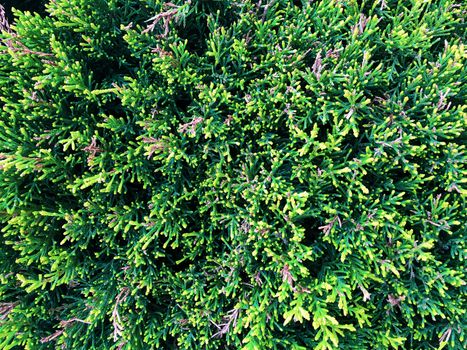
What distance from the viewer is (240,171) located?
294 centimetres

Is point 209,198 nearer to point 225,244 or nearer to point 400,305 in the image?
point 225,244

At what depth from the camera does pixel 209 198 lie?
2963 millimetres

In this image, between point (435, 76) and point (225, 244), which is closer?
point (435, 76)

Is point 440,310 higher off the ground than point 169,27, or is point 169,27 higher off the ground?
point 169,27

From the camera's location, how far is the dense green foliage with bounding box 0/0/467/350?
9.21 feet

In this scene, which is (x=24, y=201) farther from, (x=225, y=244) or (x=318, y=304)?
(x=318, y=304)

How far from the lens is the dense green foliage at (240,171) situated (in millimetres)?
2807

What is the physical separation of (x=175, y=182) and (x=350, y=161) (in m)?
1.38

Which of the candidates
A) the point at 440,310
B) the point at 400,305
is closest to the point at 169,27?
the point at 400,305

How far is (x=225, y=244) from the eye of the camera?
10.0 feet

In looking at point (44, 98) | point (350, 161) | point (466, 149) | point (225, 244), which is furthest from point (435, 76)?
point (44, 98)

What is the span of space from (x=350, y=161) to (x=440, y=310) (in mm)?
1400

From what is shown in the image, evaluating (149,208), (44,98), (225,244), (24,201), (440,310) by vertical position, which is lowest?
(440,310)

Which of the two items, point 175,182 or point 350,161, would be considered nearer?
point 350,161
